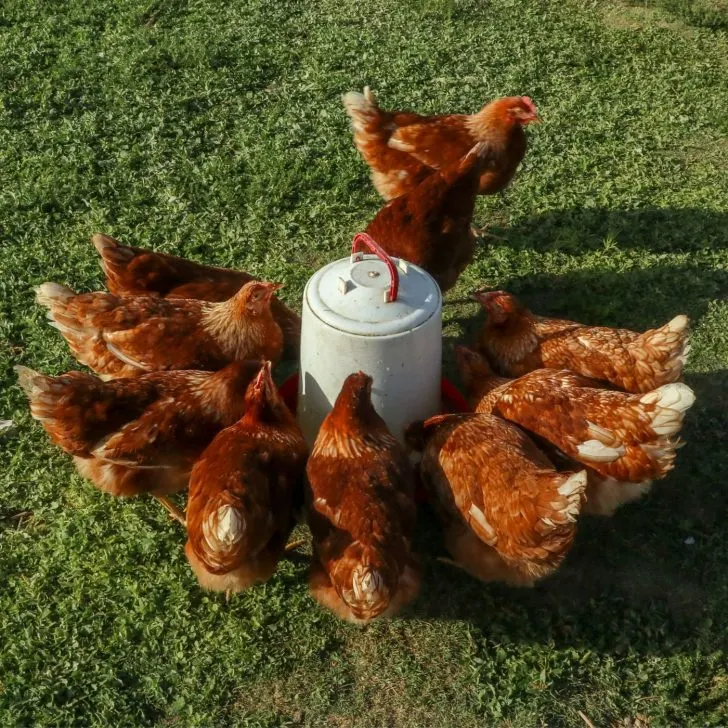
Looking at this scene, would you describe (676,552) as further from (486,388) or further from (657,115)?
(657,115)

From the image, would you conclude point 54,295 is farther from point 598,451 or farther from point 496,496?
point 598,451

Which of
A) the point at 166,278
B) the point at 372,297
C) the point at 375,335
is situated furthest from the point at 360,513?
the point at 166,278

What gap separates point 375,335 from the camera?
3932 millimetres

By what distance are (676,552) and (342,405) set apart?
1.88m

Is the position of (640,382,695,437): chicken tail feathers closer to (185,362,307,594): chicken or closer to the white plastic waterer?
the white plastic waterer

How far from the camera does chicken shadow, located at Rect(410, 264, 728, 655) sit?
3.88m

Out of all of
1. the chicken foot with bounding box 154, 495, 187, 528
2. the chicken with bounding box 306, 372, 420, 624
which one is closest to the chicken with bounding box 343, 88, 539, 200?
the chicken with bounding box 306, 372, 420, 624

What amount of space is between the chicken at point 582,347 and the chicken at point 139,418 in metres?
1.45

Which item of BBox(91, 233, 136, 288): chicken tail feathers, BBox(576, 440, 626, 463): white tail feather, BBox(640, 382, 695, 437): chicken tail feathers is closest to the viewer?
BBox(640, 382, 695, 437): chicken tail feathers

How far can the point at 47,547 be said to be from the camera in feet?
13.8

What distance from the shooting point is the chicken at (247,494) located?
348 centimetres

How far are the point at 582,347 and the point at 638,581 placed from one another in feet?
4.09

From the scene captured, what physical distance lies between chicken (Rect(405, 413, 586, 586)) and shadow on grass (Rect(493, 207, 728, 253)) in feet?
8.17

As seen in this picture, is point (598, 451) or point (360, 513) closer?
point (360, 513)
